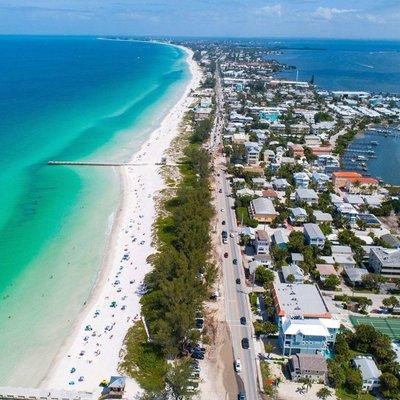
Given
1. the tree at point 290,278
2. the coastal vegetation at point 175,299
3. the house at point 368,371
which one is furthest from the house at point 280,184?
the house at point 368,371

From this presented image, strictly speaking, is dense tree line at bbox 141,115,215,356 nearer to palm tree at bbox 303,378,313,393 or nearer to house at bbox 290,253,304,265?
palm tree at bbox 303,378,313,393

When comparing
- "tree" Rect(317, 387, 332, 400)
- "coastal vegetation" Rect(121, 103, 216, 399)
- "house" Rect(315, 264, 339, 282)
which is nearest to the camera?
"tree" Rect(317, 387, 332, 400)

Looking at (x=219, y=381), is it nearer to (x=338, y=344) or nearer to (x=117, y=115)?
(x=338, y=344)

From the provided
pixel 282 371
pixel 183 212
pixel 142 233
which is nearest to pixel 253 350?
pixel 282 371

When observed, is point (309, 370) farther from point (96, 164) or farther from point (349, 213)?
point (96, 164)

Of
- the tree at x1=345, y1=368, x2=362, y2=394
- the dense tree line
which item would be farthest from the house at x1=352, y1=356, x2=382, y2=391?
the dense tree line

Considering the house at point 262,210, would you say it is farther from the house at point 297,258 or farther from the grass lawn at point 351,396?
the grass lawn at point 351,396
